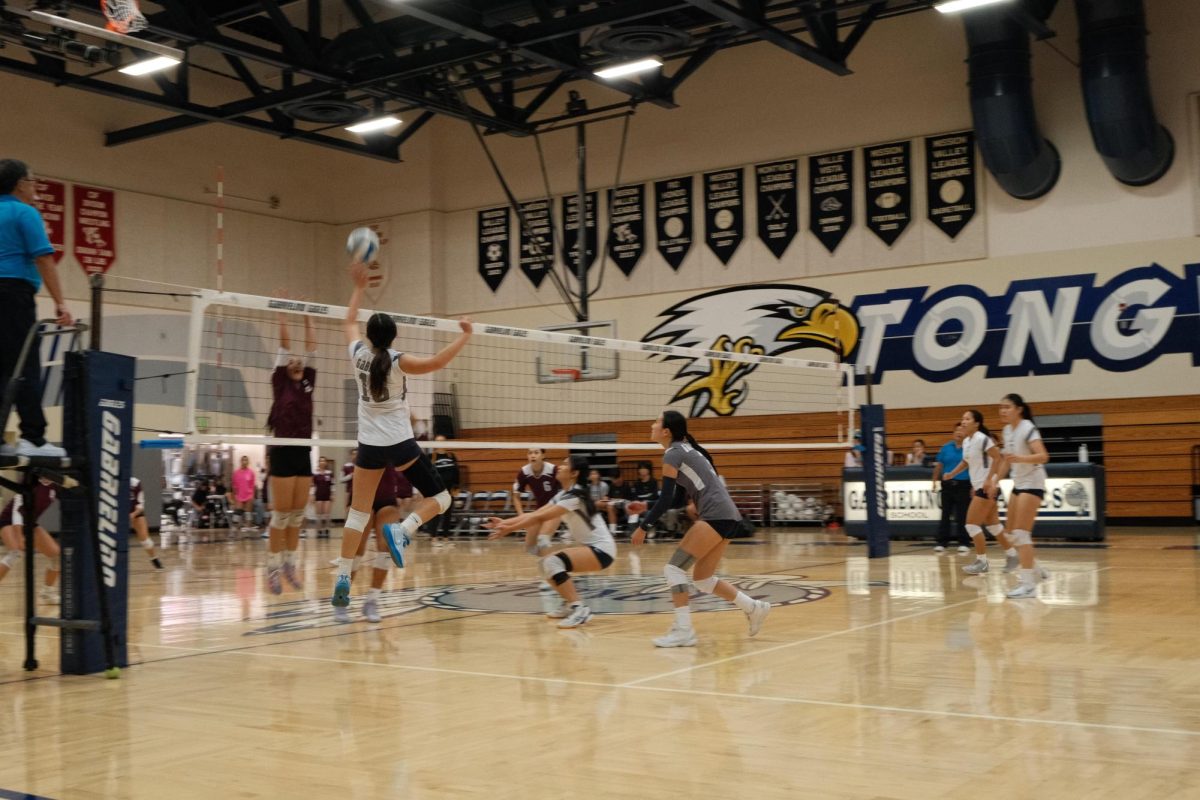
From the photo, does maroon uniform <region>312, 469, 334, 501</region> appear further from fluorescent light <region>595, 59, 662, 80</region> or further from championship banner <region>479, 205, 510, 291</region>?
fluorescent light <region>595, 59, 662, 80</region>

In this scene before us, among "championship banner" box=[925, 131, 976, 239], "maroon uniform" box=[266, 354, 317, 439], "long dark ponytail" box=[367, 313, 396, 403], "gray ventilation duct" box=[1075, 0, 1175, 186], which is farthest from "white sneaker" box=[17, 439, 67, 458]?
"championship banner" box=[925, 131, 976, 239]

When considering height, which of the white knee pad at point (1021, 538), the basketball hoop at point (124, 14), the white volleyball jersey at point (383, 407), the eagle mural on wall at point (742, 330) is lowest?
the white knee pad at point (1021, 538)

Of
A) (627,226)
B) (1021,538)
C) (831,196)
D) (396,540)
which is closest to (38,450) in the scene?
(396,540)

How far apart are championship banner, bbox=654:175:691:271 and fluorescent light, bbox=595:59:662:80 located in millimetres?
4738

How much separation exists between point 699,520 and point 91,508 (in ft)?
11.4

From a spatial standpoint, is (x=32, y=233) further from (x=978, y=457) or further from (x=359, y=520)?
(x=978, y=457)

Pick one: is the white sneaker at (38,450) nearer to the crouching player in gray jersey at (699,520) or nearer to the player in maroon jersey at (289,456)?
the player in maroon jersey at (289,456)

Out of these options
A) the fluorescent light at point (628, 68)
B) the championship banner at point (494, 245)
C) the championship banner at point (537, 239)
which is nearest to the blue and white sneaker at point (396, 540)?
the fluorescent light at point (628, 68)

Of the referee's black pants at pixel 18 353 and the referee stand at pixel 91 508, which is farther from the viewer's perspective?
the referee stand at pixel 91 508

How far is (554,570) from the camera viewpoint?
805cm

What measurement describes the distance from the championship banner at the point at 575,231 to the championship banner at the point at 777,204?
12.1 ft

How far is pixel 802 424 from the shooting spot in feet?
69.6

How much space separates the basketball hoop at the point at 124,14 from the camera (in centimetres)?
1383

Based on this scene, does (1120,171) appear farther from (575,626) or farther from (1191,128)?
(575,626)
